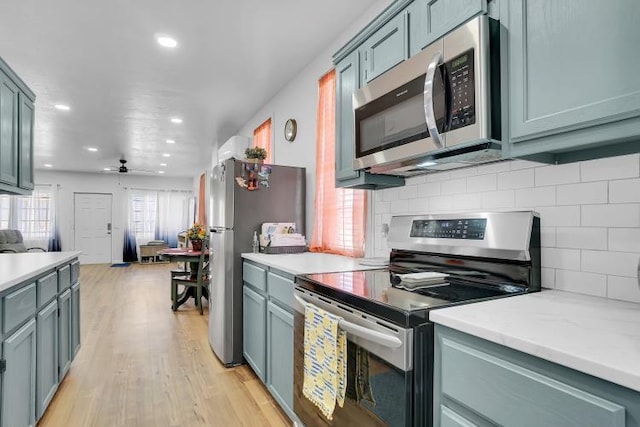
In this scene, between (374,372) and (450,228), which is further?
(450,228)

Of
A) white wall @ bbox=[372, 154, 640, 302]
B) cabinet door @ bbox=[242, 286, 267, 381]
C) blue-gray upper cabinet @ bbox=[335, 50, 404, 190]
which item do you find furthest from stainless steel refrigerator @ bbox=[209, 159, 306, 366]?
white wall @ bbox=[372, 154, 640, 302]

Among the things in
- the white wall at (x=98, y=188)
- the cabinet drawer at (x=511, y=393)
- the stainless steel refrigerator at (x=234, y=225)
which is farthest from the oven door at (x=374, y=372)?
the white wall at (x=98, y=188)

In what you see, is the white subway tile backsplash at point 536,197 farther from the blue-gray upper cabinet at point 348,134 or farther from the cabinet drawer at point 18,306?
the cabinet drawer at point 18,306

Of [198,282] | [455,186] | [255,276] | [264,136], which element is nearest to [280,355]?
[255,276]

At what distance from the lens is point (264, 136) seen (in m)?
4.39

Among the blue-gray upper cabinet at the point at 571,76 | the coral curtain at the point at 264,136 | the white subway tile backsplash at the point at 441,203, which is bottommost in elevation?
the white subway tile backsplash at the point at 441,203

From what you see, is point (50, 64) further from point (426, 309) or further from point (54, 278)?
point (426, 309)

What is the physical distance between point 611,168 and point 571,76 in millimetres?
375

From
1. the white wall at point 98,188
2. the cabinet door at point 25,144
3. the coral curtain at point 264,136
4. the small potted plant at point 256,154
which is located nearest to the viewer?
the cabinet door at point 25,144

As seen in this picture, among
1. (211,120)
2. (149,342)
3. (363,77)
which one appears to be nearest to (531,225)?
(363,77)

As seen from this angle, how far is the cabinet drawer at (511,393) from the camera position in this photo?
2.26ft

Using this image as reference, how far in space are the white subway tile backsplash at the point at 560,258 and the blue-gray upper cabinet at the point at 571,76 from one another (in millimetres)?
342

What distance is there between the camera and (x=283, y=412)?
2.14 meters

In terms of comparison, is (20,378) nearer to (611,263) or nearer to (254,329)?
(254,329)
